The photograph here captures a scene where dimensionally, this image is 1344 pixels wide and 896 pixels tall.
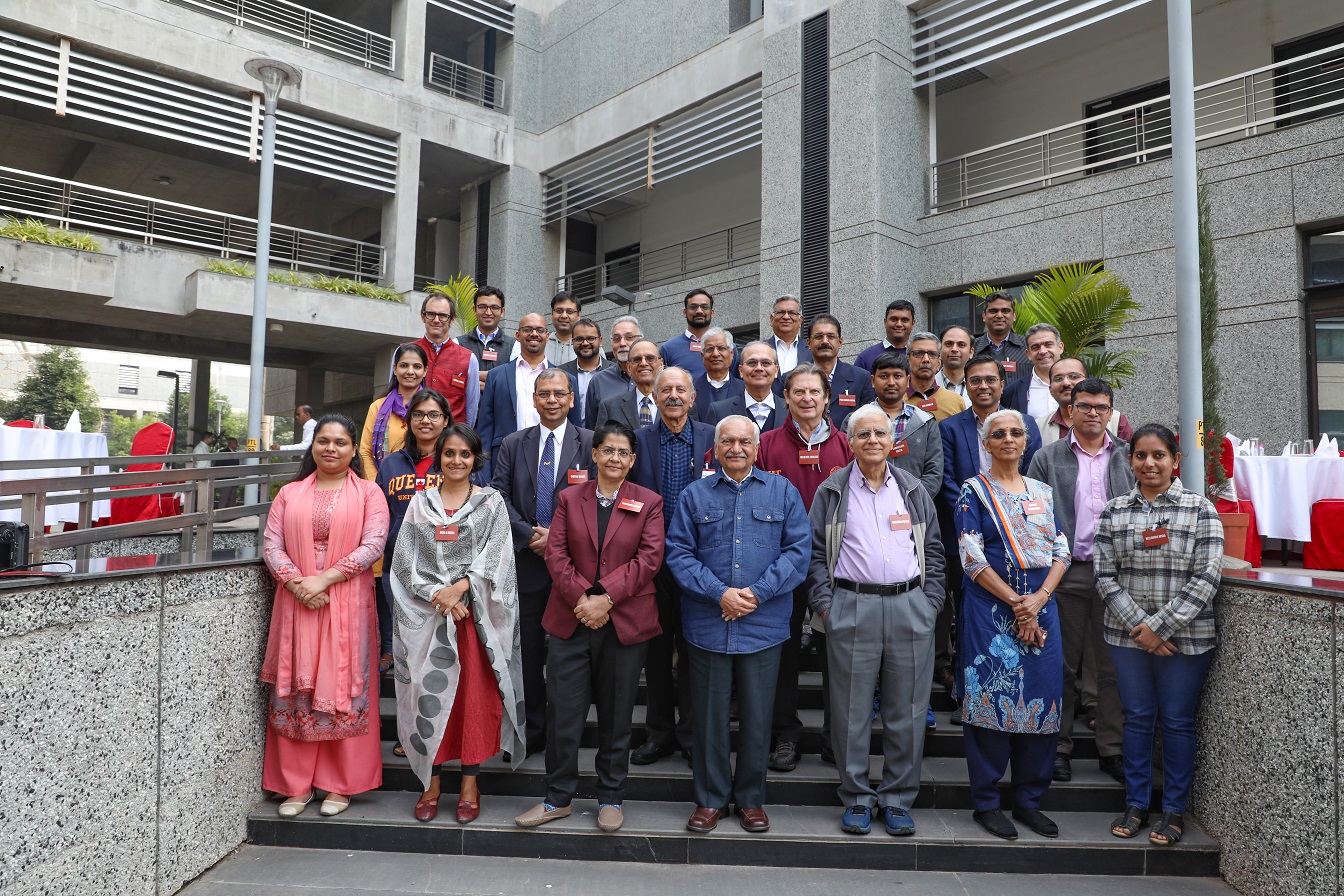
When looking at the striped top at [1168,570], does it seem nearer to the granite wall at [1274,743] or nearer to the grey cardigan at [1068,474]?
the granite wall at [1274,743]

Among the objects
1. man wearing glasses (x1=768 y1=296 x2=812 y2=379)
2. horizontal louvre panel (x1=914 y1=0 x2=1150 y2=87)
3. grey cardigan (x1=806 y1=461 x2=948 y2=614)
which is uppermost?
horizontal louvre panel (x1=914 y1=0 x2=1150 y2=87)

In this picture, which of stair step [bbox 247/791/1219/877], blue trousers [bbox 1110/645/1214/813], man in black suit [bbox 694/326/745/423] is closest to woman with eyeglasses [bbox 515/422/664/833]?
stair step [bbox 247/791/1219/877]

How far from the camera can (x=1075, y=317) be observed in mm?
7480

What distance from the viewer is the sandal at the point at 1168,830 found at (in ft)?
12.6

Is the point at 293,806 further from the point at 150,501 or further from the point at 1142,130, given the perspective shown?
the point at 1142,130

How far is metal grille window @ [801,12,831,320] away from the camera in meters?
12.1

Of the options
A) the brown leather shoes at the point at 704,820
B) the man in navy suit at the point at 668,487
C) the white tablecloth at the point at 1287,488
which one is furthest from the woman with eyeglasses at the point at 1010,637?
the white tablecloth at the point at 1287,488

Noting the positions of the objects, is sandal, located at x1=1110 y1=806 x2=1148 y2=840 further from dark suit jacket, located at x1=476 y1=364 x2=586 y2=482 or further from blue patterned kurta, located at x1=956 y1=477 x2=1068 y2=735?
dark suit jacket, located at x1=476 y1=364 x2=586 y2=482

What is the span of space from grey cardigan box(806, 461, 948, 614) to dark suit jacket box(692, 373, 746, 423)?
1.23m

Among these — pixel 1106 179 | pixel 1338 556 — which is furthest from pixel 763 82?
pixel 1338 556

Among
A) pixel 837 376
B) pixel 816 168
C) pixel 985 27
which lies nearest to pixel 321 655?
pixel 837 376

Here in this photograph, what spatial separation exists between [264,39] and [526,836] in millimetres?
15464

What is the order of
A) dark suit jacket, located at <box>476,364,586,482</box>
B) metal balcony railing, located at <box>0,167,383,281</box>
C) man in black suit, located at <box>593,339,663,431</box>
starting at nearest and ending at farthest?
man in black suit, located at <box>593,339,663,431</box> → dark suit jacket, located at <box>476,364,586,482</box> → metal balcony railing, located at <box>0,167,383,281</box>

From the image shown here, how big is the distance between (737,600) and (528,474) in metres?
1.44
